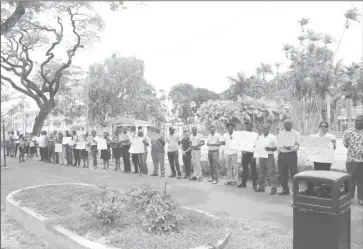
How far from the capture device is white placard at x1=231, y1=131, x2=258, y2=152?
8.50 m

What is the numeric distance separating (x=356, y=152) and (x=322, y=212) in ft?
12.7

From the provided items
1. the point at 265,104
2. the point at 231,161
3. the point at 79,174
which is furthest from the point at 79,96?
the point at 231,161

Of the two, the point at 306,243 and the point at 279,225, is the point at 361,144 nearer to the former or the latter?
the point at 279,225

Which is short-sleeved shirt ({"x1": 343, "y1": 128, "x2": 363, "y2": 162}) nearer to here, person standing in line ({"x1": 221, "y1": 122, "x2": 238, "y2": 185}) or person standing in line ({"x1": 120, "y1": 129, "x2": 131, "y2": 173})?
person standing in line ({"x1": 221, "y1": 122, "x2": 238, "y2": 185})

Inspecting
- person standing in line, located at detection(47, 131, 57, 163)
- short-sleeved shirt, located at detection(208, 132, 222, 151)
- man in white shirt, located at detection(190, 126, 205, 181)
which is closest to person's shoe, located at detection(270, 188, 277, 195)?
short-sleeved shirt, located at detection(208, 132, 222, 151)

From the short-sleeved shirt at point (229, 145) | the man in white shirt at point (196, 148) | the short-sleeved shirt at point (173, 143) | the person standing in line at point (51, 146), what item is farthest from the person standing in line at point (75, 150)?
the short-sleeved shirt at point (229, 145)

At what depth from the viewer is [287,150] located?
7.86 m

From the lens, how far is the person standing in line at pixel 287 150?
779 cm

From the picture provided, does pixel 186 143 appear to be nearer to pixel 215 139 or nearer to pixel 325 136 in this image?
pixel 215 139

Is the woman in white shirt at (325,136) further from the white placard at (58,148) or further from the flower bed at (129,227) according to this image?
the white placard at (58,148)

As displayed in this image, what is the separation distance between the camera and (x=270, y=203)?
7199mm

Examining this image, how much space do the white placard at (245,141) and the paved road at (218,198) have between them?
107 cm

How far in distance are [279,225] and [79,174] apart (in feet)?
28.3

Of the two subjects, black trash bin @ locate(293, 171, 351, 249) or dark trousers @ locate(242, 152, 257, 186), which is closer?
black trash bin @ locate(293, 171, 351, 249)
